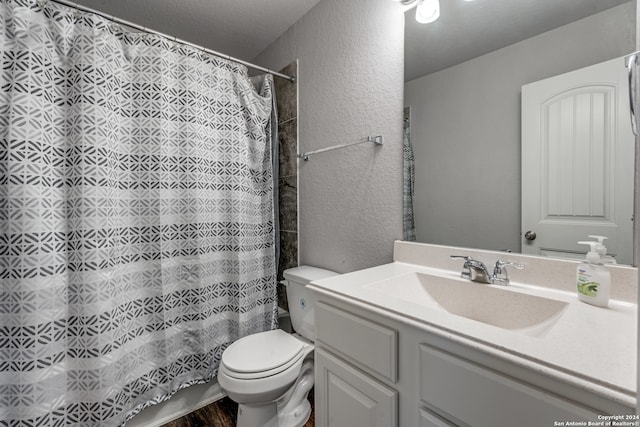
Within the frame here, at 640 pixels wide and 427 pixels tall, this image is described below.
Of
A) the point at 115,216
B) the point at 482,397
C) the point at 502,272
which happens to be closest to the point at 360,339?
the point at 482,397

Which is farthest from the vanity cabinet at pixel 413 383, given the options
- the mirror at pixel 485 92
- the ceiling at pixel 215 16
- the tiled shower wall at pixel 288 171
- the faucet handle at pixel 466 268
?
the ceiling at pixel 215 16

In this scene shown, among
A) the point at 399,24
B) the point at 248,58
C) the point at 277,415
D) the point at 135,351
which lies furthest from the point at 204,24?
the point at 277,415

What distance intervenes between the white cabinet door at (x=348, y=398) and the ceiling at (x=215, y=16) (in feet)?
6.35

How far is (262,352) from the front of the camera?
1.31 meters

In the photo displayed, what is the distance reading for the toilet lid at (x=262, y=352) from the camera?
120 centimetres

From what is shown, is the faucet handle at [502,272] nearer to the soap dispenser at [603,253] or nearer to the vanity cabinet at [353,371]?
the soap dispenser at [603,253]

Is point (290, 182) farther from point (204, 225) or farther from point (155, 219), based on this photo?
point (155, 219)

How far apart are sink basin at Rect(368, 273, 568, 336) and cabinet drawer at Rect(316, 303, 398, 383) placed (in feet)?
0.40

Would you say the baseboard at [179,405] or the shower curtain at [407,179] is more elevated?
the shower curtain at [407,179]

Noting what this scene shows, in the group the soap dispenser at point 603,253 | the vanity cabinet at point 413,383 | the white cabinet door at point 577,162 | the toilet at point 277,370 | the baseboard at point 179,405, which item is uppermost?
the white cabinet door at point 577,162

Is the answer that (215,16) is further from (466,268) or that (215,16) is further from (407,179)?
(466,268)

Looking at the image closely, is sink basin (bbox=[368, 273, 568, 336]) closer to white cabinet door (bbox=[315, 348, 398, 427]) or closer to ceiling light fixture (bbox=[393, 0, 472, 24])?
white cabinet door (bbox=[315, 348, 398, 427])

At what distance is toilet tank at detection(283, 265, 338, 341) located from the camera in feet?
4.78

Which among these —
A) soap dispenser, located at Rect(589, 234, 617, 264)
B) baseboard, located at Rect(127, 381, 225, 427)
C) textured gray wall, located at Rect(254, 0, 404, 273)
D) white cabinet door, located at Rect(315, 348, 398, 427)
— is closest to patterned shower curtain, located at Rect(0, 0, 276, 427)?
baseboard, located at Rect(127, 381, 225, 427)
